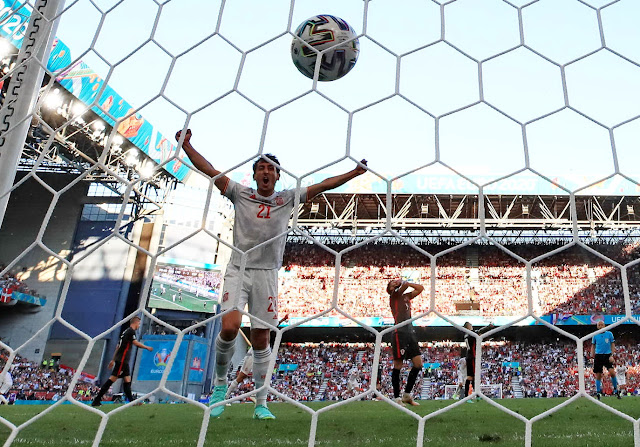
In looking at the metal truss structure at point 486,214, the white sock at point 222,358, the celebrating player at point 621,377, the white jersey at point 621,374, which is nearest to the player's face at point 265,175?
the white sock at point 222,358

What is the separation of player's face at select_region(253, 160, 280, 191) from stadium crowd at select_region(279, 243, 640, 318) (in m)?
15.5

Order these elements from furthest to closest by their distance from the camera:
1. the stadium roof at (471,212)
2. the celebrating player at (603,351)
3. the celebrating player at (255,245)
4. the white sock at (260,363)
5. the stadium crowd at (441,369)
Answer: the stadium roof at (471,212) < the stadium crowd at (441,369) < the celebrating player at (603,351) < the white sock at (260,363) < the celebrating player at (255,245)

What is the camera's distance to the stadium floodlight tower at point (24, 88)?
261 centimetres

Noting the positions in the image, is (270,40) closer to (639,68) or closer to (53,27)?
(53,27)

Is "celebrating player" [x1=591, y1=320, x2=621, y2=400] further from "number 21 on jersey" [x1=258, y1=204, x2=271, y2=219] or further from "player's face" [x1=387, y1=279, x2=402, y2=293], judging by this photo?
"number 21 on jersey" [x1=258, y1=204, x2=271, y2=219]

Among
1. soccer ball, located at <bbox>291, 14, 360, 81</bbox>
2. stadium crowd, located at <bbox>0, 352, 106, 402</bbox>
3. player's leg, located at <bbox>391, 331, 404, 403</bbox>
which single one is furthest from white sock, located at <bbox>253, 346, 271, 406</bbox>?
stadium crowd, located at <bbox>0, 352, 106, 402</bbox>

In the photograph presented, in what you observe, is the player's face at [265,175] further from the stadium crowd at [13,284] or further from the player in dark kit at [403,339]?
the stadium crowd at [13,284]

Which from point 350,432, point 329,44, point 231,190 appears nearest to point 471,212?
point 329,44

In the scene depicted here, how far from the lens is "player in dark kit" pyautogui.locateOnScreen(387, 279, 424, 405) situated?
462 centimetres

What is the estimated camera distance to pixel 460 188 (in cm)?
1906

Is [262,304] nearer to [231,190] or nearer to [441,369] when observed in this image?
[231,190]

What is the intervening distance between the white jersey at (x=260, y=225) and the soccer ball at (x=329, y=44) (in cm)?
80

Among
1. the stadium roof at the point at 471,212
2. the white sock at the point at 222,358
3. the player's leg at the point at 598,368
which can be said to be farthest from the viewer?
the stadium roof at the point at 471,212

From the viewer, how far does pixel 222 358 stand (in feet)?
9.64
